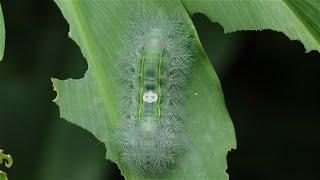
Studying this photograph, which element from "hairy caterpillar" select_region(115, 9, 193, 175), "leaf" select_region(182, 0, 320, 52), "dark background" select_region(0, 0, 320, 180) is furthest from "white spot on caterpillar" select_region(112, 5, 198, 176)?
"dark background" select_region(0, 0, 320, 180)

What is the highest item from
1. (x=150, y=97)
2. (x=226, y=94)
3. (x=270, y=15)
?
(x=270, y=15)

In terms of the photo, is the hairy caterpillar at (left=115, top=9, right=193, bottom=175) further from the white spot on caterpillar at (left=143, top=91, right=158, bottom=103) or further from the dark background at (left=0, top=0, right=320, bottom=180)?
the dark background at (left=0, top=0, right=320, bottom=180)

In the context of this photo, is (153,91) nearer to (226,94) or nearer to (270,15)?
(270,15)

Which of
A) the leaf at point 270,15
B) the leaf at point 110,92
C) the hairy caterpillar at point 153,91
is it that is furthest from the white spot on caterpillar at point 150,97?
the leaf at point 270,15

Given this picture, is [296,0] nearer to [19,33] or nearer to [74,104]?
[74,104]

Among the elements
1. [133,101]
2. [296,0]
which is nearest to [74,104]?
[133,101]

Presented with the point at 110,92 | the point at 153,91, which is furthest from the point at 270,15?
the point at 110,92

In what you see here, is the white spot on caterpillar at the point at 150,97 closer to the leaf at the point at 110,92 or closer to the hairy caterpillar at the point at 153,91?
the hairy caterpillar at the point at 153,91
